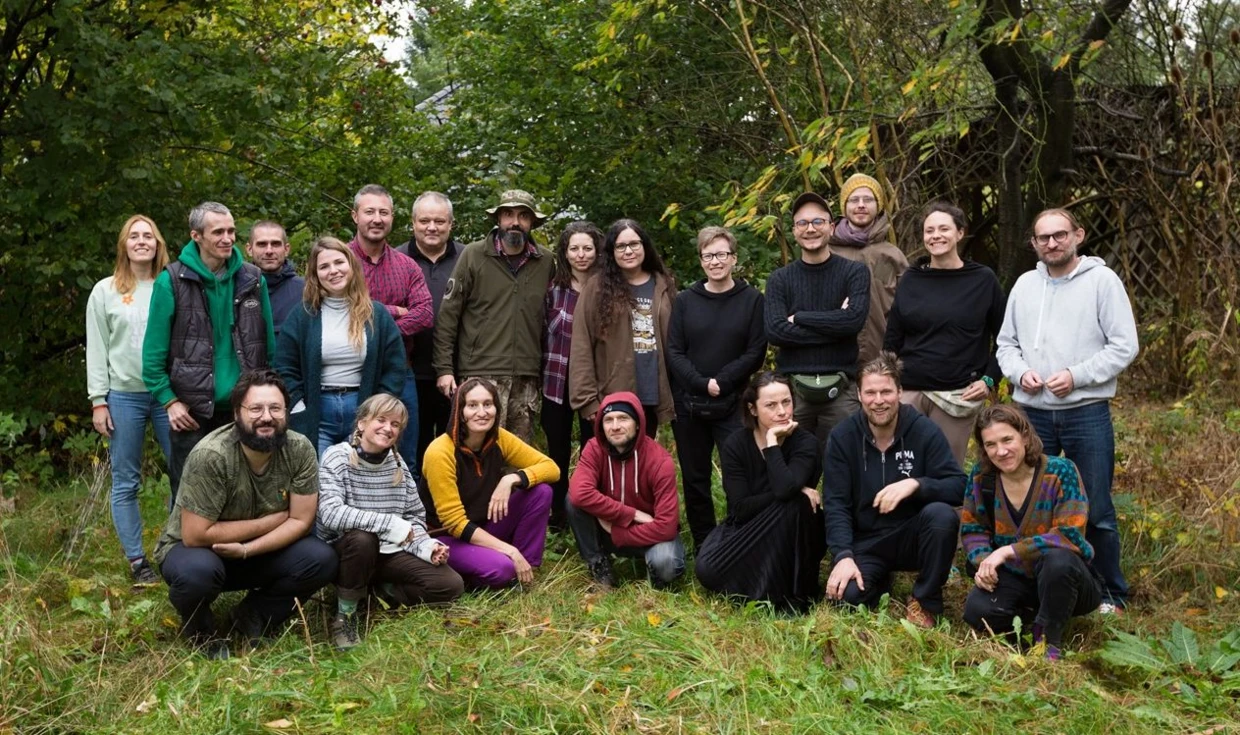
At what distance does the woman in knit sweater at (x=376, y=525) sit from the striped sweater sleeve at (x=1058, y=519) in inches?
91.2

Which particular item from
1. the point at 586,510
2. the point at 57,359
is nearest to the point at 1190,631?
the point at 586,510

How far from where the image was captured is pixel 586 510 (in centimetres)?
554

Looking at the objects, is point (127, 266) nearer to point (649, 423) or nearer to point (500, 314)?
point (500, 314)

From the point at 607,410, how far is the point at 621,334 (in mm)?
500

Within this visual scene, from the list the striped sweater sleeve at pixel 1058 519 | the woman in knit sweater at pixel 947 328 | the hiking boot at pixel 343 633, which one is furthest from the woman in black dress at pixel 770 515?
the hiking boot at pixel 343 633

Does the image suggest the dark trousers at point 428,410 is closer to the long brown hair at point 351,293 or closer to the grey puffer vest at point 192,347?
the long brown hair at point 351,293

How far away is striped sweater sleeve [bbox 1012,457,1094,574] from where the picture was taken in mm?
4609

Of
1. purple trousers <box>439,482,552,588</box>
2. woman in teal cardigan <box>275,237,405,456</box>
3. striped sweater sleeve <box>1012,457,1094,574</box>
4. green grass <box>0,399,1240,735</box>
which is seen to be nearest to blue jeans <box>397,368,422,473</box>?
woman in teal cardigan <box>275,237,405,456</box>

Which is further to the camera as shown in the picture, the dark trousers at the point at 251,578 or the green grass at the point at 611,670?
the dark trousers at the point at 251,578

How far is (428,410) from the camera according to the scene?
20.5ft

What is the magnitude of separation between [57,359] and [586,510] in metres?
4.98

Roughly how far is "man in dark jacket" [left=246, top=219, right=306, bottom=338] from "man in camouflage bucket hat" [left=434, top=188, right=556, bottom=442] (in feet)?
2.42

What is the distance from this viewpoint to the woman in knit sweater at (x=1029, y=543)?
4551 millimetres

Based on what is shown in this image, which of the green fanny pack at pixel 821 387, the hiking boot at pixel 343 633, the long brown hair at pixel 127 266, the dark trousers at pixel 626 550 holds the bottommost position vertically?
the hiking boot at pixel 343 633
